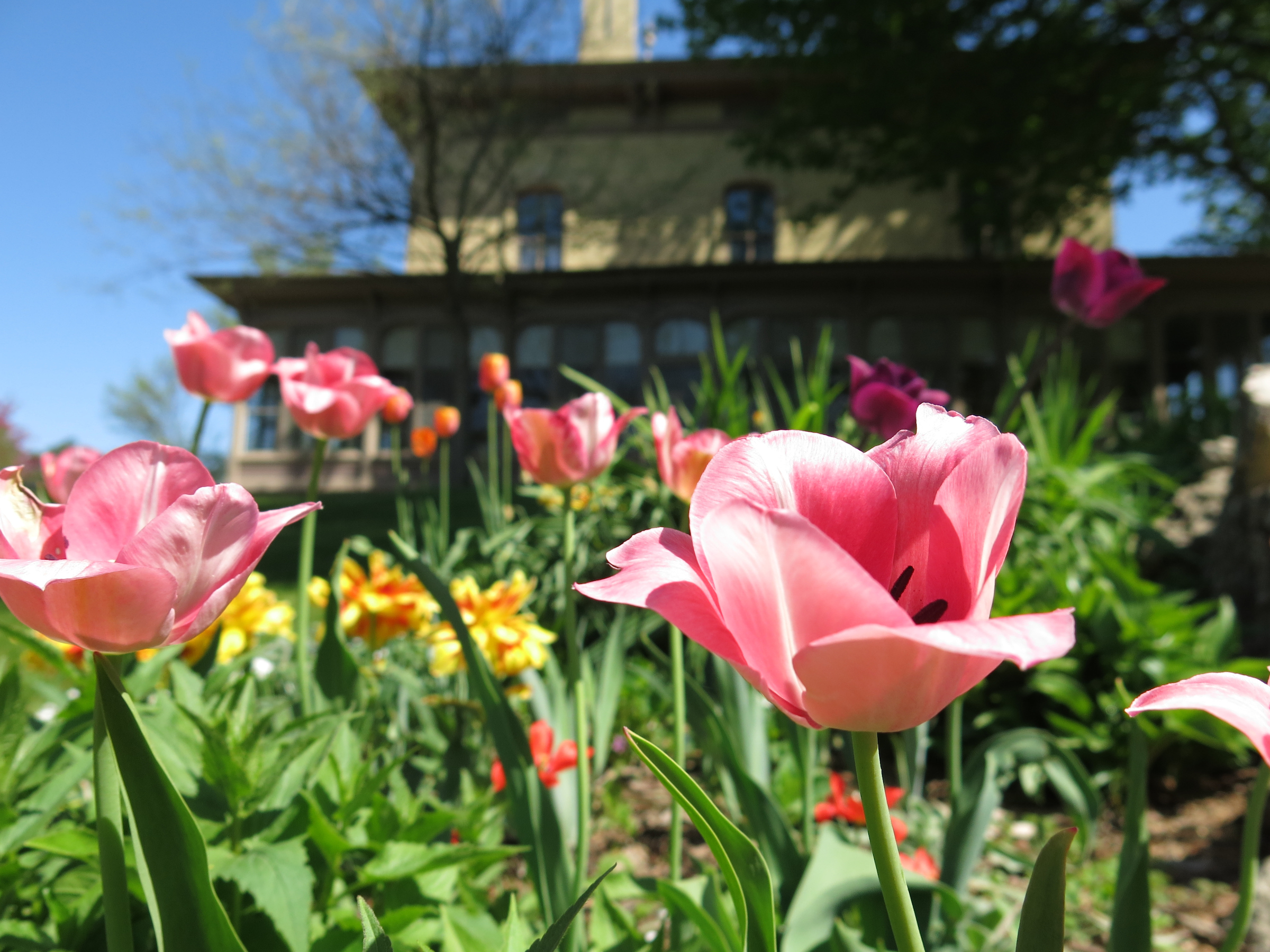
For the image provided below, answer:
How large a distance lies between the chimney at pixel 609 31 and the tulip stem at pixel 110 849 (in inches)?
579

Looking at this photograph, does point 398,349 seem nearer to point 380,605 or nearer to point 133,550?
point 380,605

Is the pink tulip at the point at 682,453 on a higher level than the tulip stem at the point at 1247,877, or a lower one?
higher

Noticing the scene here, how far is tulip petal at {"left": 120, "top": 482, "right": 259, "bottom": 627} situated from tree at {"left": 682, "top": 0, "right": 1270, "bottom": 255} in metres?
11.0

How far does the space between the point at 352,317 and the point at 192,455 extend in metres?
16.2

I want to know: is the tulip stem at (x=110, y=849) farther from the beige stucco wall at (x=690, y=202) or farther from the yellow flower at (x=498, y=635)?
the beige stucco wall at (x=690, y=202)

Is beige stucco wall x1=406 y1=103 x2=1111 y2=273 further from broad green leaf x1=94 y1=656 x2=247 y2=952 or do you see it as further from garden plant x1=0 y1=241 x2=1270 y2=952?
broad green leaf x1=94 y1=656 x2=247 y2=952

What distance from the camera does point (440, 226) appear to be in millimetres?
13023

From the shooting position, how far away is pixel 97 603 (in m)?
0.47

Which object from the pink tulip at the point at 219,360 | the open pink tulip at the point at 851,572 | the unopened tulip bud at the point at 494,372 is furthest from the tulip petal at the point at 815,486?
the unopened tulip bud at the point at 494,372

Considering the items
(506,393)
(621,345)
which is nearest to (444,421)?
(506,393)

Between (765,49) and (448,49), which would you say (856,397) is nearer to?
(765,49)

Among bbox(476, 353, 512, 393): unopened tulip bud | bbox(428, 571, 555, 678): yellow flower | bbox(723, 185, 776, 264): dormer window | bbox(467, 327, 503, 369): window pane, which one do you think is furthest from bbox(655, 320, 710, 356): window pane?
bbox(428, 571, 555, 678): yellow flower

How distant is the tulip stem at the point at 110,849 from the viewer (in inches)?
20.1

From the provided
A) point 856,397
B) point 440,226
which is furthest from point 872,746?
point 440,226
